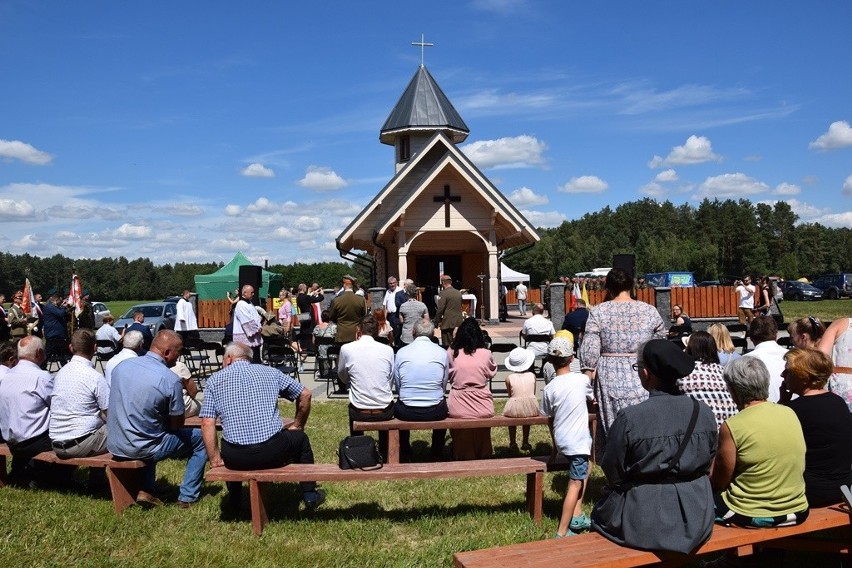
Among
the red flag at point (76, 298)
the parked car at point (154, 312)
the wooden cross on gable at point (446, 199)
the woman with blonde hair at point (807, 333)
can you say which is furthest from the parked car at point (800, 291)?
the woman with blonde hair at point (807, 333)

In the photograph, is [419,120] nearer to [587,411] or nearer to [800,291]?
[587,411]

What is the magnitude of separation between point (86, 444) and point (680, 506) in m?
4.89

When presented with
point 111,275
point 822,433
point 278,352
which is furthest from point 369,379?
point 111,275

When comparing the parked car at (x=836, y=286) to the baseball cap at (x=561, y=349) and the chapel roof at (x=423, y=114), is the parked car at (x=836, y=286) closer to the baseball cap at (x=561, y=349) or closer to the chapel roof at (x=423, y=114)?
the chapel roof at (x=423, y=114)

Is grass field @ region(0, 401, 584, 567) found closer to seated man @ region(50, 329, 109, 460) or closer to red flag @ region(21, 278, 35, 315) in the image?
seated man @ region(50, 329, 109, 460)

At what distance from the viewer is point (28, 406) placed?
6.63 meters

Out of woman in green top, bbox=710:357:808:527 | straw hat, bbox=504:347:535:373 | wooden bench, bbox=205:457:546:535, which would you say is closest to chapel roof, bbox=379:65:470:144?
straw hat, bbox=504:347:535:373

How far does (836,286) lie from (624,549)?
51.7m

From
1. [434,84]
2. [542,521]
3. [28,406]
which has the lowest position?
[542,521]

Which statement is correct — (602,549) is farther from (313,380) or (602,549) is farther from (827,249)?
(827,249)

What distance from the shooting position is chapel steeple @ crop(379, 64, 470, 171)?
27391mm

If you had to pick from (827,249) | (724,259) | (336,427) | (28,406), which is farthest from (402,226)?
(827,249)

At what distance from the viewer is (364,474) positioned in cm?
545

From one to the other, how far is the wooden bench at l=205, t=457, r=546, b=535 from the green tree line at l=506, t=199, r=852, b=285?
9060 cm
